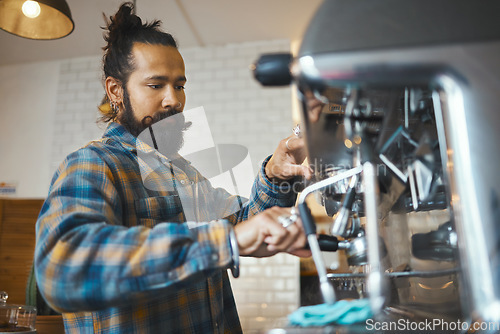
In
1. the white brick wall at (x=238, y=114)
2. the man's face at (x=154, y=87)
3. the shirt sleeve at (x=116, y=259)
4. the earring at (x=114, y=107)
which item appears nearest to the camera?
the shirt sleeve at (x=116, y=259)

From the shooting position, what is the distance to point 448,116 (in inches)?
15.0

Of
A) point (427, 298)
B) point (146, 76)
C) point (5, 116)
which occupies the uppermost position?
point (5, 116)

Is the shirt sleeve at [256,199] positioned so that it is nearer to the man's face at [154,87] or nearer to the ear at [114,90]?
the man's face at [154,87]

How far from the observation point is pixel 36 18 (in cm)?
150

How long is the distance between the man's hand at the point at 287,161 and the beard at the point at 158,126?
0.75 ft

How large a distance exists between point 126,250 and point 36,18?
133 centimetres

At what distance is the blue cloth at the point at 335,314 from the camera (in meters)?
0.40

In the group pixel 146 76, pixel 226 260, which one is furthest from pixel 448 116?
pixel 146 76

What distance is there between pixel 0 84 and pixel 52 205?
273 centimetres

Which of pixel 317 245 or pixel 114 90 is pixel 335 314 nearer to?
pixel 317 245

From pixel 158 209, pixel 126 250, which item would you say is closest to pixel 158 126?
pixel 158 209

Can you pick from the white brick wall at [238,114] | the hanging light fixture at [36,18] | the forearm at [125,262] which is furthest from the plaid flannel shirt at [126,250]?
the white brick wall at [238,114]

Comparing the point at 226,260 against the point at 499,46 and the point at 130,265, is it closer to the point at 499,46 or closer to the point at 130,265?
the point at 130,265

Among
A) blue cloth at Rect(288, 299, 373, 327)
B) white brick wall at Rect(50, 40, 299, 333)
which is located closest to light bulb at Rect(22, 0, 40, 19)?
white brick wall at Rect(50, 40, 299, 333)
